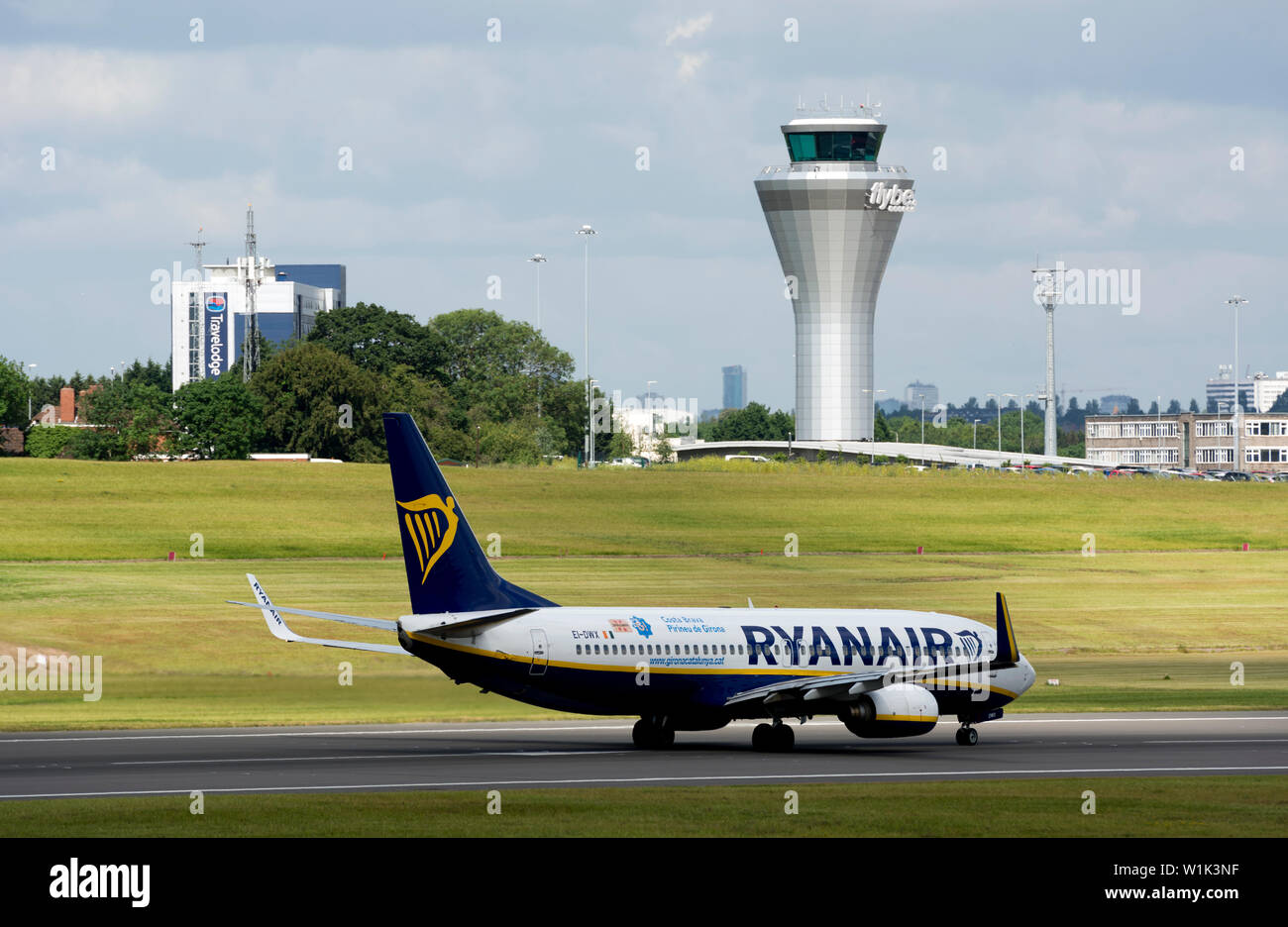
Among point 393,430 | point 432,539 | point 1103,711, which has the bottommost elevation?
point 1103,711

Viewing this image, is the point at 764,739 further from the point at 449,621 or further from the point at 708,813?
the point at 708,813

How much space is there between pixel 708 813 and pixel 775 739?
15.5m

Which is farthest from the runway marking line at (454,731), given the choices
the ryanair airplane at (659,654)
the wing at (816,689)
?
the wing at (816,689)

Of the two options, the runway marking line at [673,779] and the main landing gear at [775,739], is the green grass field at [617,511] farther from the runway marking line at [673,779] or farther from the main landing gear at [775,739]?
the runway marking line at [673,779]

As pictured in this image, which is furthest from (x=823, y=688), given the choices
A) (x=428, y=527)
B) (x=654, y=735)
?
(x=428, y=527)

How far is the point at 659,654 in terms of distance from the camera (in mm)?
45688

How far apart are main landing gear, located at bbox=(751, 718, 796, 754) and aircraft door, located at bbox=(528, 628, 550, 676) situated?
7.63 meters

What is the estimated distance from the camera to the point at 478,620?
139 ft

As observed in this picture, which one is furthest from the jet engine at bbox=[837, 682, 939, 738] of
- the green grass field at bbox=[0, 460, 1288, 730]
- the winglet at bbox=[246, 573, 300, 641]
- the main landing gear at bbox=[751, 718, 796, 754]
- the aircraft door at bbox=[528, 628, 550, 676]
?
the winglet at bbox=[246, 573, 300, 641]

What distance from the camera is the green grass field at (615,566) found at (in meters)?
66.4

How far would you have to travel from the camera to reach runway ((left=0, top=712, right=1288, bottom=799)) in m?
38.3
